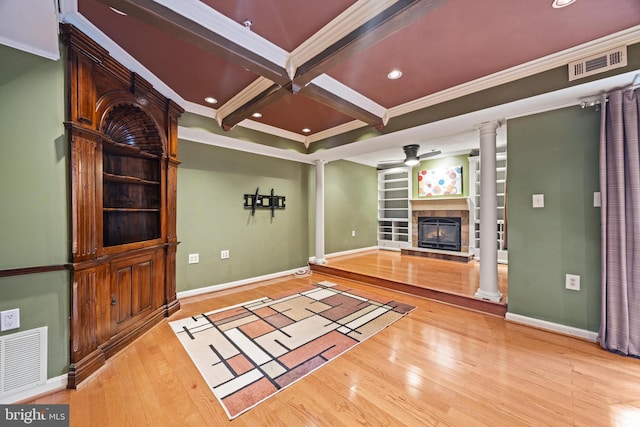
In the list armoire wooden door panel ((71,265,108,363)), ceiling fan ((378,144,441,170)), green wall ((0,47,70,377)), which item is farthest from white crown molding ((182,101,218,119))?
ceiling fan ((378,144,441,170))

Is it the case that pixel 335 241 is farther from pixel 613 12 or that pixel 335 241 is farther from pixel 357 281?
pixel 613 12

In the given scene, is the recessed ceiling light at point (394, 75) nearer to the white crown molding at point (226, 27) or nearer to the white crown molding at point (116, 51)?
the white crown molding at point (226, 27)

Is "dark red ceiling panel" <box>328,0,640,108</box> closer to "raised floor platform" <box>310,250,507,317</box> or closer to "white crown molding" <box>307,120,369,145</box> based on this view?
"white crown molding" <box>307,120,369,145</box>

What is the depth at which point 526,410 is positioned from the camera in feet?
4.97

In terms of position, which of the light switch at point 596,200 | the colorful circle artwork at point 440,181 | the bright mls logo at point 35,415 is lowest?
the bright mls logo at point 35,415

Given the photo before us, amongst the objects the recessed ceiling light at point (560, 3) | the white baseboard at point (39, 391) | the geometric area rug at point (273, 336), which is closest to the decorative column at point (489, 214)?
the geometric area rug at point (273, 336)

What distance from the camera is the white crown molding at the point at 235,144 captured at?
335 centimetres

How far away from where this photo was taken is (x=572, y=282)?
2.43m

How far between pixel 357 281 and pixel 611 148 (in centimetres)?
338

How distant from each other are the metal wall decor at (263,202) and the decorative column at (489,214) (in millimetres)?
3171

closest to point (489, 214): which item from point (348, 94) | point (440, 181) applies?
point (348, 94)

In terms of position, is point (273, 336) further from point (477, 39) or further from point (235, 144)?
point (477, 39)

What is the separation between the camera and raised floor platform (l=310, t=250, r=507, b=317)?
3.14 meters

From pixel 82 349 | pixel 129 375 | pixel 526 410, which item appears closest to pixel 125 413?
pixel 129 375
